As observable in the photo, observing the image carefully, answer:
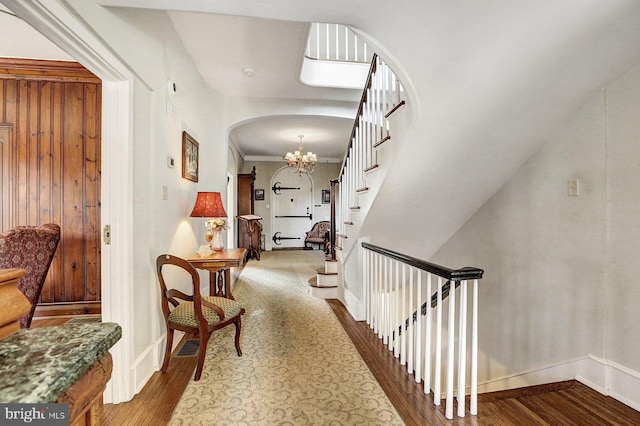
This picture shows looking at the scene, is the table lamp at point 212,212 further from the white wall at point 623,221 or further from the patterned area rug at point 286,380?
the white wall at point 623,221

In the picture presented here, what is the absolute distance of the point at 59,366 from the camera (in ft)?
1.73

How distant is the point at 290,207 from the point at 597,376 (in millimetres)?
7483

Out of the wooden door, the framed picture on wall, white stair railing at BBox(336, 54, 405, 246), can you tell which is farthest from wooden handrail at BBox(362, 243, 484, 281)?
the wooden door

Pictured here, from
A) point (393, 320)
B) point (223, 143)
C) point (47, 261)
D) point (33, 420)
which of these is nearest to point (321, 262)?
point (223, 143)

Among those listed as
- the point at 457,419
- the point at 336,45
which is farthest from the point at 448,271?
the point at 336,45

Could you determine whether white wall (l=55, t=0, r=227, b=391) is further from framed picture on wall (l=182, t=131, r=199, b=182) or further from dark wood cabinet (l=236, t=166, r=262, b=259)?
dark wood cabinet (l=236, t=166, r=262, b=259)

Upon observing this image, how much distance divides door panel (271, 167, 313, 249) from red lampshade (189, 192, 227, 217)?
→ 5.96 meters

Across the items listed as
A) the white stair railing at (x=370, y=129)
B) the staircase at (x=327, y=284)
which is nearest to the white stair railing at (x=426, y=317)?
the white stair railing at (x=370, y=129)

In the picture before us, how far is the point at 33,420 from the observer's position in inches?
17.4

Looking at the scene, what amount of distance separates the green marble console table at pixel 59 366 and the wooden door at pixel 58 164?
2.88m

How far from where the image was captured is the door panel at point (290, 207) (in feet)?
29.0

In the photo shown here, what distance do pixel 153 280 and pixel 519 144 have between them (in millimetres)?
3028

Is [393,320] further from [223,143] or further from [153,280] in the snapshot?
[223,143]

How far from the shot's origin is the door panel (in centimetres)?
884
